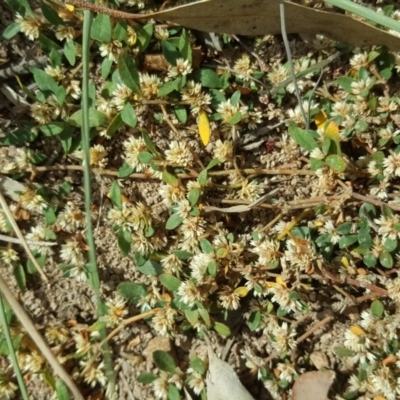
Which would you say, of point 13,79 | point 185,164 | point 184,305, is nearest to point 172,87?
point 185,164

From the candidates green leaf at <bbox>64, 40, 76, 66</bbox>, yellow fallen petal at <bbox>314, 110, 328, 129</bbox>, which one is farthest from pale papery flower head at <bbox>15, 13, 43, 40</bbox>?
yellow fallen petal at <bbox>314, 110, 328, 129</bbox>

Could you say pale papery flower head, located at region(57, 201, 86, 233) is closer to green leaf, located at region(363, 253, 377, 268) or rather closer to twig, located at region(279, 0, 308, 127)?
twig, located at region(279, 0, 308, 127)

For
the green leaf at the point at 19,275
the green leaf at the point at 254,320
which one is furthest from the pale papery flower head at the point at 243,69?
the green leaf at the point at 19,275

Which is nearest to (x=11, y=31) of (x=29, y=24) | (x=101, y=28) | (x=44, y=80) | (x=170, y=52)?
(x=29, y=24)

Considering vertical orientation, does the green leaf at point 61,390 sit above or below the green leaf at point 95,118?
below

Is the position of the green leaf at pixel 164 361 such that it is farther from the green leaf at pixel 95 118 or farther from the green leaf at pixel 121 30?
the green leaf at pixel 121 30
